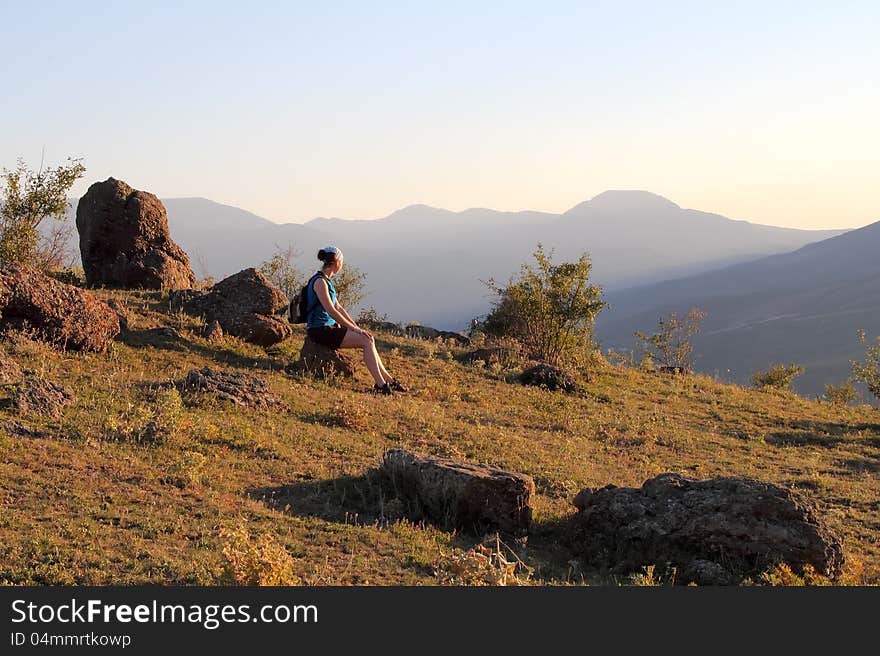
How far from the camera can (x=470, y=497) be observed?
843 centimetres

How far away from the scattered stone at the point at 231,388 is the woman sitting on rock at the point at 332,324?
231 cm

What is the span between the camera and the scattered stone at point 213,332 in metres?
15.9

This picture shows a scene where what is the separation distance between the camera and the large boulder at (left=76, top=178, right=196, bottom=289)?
790 inches

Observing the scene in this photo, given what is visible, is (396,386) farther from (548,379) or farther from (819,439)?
(819,439)

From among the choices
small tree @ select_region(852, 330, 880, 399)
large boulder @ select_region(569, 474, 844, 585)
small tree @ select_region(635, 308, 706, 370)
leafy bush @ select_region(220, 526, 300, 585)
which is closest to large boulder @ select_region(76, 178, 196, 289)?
large boulder @ select_region(569, 474, 844, 585)

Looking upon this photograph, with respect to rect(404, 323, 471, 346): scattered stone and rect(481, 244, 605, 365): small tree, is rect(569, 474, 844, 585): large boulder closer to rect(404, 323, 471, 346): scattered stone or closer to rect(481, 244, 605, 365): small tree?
rect(481, 244, 605, 365): small tree

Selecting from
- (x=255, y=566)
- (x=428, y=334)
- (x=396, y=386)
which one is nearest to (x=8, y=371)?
(x=396, y=386)

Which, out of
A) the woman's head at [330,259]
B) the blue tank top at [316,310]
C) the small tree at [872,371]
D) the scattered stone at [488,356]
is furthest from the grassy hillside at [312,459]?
the small tree at [872,371]

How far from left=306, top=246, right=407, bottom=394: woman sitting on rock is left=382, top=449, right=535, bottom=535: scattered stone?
5.72m

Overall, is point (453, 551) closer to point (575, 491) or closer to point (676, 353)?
point (575, 491)

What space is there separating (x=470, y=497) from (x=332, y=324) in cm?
698

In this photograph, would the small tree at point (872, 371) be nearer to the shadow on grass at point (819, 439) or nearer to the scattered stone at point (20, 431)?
the shadow on grass at point (819, 439)

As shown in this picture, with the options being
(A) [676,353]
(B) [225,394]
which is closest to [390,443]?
(B) [225,394]

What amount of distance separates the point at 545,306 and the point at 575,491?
1333cm
